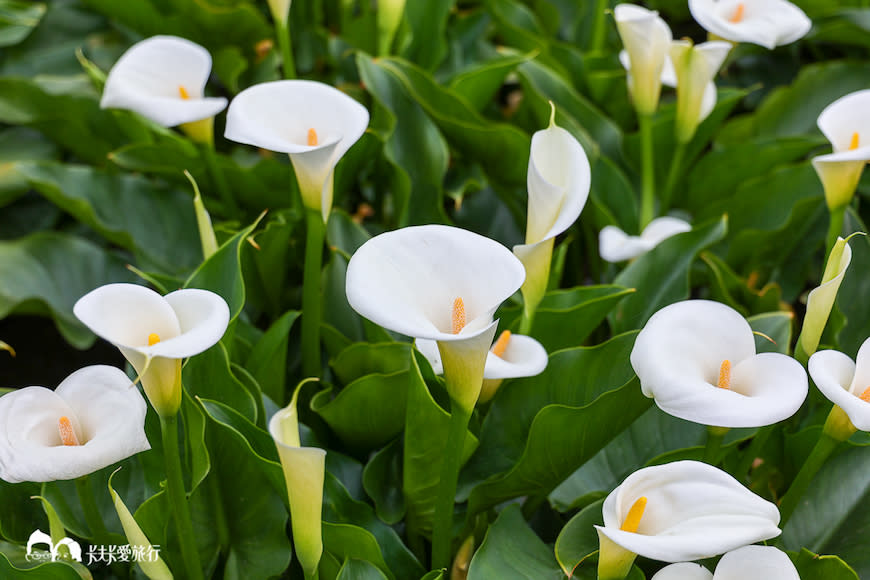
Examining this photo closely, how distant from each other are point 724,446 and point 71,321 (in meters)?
0.80

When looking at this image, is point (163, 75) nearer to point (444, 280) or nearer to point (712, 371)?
point (444, 280)

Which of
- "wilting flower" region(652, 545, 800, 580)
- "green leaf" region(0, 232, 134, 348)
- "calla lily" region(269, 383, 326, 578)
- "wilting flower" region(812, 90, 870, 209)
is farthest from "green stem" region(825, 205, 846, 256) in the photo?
"green leaf" region(0, 232, 134, 348)

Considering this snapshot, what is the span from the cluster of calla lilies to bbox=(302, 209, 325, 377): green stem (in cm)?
4

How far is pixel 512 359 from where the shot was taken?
76 cm

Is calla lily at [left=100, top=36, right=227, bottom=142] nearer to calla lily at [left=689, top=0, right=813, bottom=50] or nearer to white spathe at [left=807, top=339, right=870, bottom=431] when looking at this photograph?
calla lily at [left=689, top=0, right=813, bottom=50]

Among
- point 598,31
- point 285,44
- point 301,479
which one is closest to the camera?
point 301,479

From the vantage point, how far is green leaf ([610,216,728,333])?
96 centimetres

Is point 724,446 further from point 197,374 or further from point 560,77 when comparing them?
point 560,77

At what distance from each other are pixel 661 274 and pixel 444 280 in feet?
1.49

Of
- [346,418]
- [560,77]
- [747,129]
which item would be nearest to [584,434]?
[346,418]

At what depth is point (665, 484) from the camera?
58 cm

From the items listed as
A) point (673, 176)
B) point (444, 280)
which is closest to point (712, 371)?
point (444, 280)

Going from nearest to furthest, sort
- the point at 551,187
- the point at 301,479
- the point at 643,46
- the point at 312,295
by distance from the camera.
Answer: the point at 301,479 < the point at 551,187 < the point at 312,295 < the point at 643,46

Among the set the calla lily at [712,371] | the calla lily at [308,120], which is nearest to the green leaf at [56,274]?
the calla lily at [308,120]
